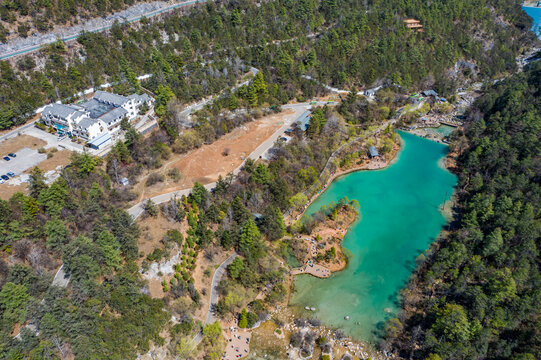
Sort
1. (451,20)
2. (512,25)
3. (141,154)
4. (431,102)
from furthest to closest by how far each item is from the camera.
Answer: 1. (512,25)
2. (451,20)
3. (431,102)
4. (141,154)

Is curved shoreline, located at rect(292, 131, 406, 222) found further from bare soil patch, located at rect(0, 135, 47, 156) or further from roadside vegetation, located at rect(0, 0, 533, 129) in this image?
bare soil patch, located at rect(0, 135, 47, 156)

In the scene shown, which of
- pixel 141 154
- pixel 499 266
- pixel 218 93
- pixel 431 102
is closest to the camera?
pixel 499 266

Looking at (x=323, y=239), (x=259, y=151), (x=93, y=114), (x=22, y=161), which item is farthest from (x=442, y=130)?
(x=22, y=161)

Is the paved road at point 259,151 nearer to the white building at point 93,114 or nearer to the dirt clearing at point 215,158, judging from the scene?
the dirt clearing at point 215,158

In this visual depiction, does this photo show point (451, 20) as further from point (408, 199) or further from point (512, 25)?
point (408, 199)

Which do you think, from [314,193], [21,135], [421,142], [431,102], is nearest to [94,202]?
[21,135]

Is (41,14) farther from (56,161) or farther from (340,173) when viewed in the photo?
(340,173)

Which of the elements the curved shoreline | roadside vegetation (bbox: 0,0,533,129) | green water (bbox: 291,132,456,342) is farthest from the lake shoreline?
roadside vegetation (bbox: 0,0,533,129)
